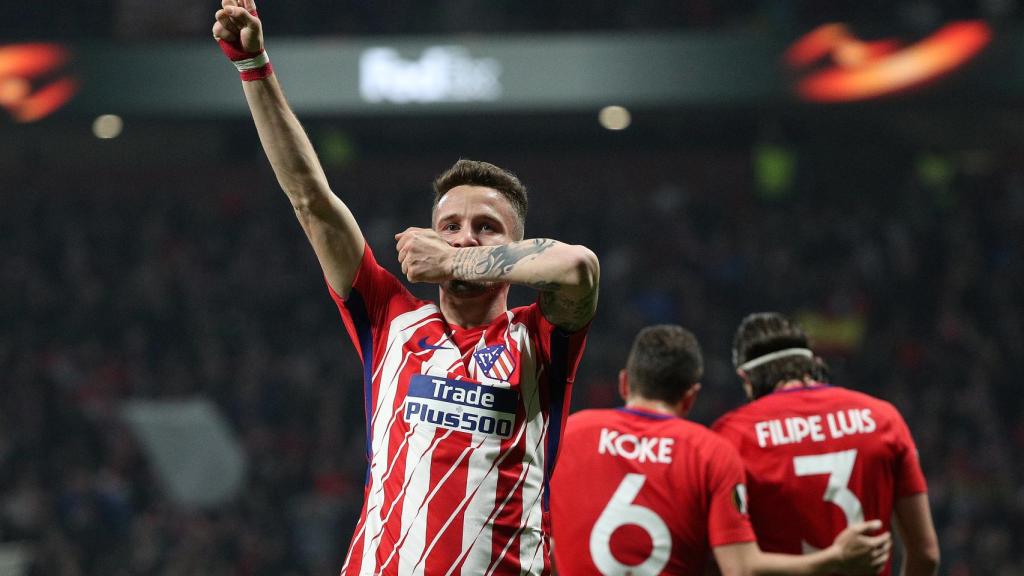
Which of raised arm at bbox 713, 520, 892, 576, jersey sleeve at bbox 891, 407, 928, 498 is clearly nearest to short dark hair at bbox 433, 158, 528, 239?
raised arm at bbox 713, 520, 892, 576

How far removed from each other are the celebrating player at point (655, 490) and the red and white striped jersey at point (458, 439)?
1.15m

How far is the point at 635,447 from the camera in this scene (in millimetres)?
3748

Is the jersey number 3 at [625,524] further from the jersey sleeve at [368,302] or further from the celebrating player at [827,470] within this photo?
the jersey sleeve at [368,302]

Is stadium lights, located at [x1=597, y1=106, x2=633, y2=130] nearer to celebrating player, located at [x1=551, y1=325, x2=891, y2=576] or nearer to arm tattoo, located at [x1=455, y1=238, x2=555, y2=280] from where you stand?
celebrating player, located at [x1=551, y1=325, x2=891, y2=576]

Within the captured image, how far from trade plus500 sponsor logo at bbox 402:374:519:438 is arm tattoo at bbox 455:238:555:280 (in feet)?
0.87

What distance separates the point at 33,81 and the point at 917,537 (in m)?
13.4

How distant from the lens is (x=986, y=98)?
568 inches

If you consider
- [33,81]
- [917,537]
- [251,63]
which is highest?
[33,81]

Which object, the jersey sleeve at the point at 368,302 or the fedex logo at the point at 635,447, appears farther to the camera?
the fedex logo at the point at 635,447

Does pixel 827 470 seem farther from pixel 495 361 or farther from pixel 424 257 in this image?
pixel 424 257

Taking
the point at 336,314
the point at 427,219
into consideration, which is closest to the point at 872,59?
the point at 427,219

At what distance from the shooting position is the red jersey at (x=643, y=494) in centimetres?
365

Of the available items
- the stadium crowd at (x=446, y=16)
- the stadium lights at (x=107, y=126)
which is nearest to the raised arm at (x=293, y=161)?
the stadium crowd at (x=446, y=16)

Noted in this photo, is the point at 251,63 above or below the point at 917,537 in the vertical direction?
above
